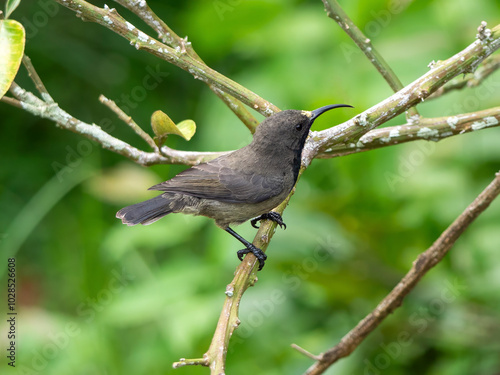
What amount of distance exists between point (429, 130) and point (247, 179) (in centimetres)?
110

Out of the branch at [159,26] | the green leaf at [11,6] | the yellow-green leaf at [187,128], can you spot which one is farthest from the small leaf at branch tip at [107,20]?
the yellow-green leaf at [187,128]

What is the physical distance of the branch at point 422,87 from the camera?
7.85 ft

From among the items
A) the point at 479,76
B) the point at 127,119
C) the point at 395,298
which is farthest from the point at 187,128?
the point at 479,76

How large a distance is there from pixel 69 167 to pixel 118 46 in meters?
1.45

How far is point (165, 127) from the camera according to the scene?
8.86 feet

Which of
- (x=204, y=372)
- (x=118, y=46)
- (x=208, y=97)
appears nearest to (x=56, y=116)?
(x=204, y=372)

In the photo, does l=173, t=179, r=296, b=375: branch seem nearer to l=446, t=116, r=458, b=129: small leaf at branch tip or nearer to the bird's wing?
the bird's wing

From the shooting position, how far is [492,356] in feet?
11.6

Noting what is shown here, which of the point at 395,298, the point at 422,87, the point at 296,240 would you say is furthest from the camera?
the point at 296,240

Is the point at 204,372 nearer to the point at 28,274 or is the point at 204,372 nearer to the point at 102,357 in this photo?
the point at 102,357

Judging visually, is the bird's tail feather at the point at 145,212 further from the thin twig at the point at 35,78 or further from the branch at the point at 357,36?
the branch at the point at 357,36

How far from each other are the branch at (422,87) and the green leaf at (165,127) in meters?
0.68

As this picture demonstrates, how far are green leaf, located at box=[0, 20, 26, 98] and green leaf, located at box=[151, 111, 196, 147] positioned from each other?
683mm

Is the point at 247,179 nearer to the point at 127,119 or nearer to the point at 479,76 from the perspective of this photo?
the point at 127,119
